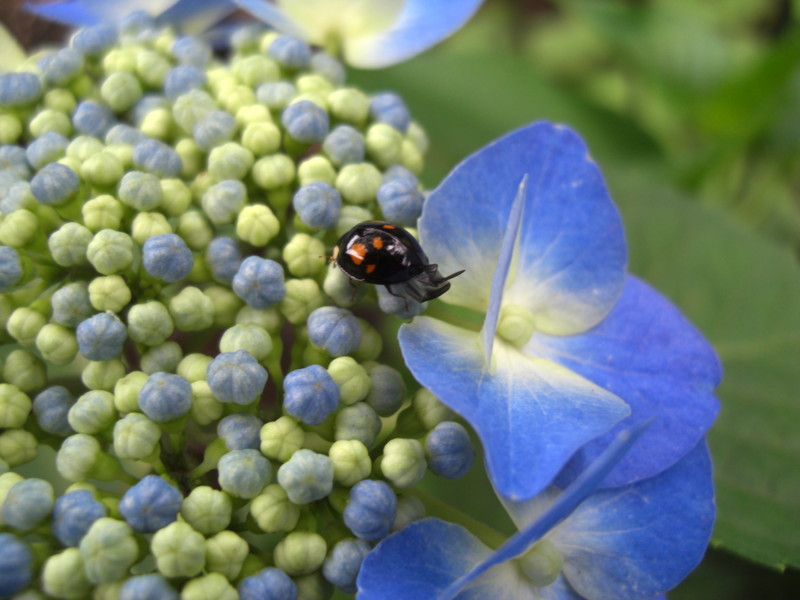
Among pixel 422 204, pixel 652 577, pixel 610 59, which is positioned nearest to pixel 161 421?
pixel 422 204

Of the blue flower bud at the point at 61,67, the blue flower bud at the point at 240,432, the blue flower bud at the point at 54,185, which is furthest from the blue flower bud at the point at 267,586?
the blue flower bud at the point at 61,67

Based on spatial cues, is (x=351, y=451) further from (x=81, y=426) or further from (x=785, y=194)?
(x=785, y=194)

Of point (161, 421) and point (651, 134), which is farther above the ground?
point (161, 421)

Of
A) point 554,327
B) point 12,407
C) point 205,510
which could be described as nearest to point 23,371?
point 12,407

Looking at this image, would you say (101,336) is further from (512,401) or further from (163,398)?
(512,401)

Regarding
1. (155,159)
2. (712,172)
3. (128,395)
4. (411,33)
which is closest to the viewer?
(128,395)

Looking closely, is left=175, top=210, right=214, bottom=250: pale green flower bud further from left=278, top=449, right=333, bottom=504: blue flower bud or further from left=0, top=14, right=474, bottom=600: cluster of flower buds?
left=278, top=449, right=333, bottom=504: blue flower bud
